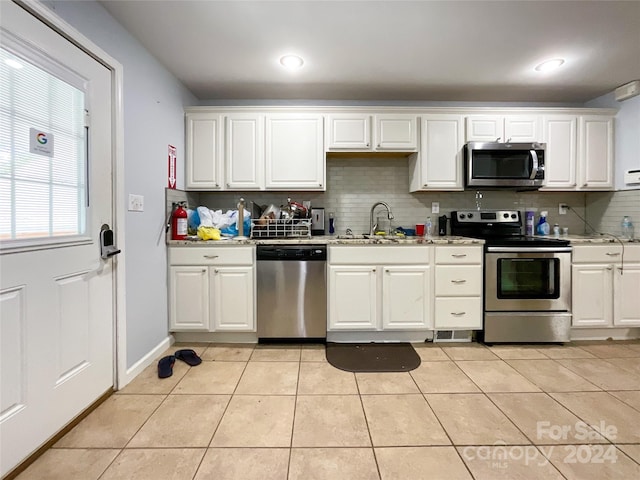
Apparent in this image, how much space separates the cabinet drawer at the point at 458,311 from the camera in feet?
8.43

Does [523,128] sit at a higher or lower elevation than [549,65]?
lower

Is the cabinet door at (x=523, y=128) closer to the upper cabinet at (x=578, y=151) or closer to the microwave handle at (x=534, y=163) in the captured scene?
the upper cabinet at (x=578, y=151)

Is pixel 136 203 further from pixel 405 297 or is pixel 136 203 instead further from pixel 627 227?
pixel 627 227

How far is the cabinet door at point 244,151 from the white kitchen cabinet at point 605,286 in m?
2.87

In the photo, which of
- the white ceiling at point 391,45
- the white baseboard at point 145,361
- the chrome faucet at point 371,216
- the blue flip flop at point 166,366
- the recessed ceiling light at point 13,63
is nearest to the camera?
the recessed ceiling light at point 13,63

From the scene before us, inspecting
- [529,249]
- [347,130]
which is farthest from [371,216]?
[529,249]

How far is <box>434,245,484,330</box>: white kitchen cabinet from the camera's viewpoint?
256 centimetres

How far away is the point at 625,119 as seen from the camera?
2818 millimetres

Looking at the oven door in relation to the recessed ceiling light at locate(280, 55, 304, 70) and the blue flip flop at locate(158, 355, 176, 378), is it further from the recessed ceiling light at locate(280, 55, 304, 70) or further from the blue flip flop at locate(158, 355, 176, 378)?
the blue flip flop at locate(158, 355, 176, 378)

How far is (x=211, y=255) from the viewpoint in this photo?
2518mm

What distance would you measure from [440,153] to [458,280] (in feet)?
3.93

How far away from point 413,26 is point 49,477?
2.98 metres

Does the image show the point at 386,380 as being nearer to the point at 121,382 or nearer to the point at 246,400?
the point at 246,400

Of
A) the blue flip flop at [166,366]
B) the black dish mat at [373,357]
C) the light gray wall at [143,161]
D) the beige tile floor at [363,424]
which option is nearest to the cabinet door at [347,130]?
the light gray wall at [143,161]
